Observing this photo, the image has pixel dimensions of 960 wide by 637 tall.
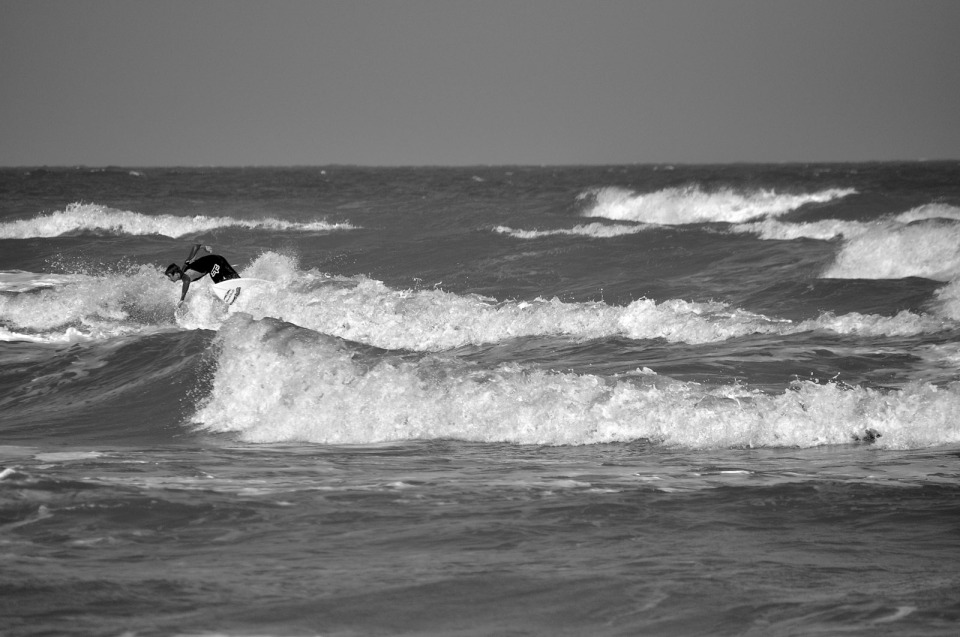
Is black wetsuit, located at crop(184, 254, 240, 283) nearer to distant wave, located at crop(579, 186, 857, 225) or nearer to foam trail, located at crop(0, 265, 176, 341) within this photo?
foam trail, located at crop(0, 265, 176, 341)

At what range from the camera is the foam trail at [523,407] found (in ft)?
36.0

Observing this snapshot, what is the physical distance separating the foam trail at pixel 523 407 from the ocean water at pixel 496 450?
1.4 inches

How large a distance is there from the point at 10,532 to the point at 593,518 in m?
3.94

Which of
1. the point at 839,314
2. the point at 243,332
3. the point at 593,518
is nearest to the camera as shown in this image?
the point at 593,518

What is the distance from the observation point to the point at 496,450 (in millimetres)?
10773

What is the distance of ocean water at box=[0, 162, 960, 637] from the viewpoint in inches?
237

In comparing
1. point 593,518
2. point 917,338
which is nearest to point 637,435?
point 593,518

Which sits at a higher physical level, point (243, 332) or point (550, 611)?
point (243, 332)

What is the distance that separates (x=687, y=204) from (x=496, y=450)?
3983 centimetres

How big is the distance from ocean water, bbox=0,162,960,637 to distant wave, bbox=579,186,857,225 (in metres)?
21.1

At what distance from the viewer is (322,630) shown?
558 centimetres

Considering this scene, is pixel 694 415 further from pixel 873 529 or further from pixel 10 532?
pixel 10 532

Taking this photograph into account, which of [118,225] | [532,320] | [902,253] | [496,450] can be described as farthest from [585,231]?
[496,450]

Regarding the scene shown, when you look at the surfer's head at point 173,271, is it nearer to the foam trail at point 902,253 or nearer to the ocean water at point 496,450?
the ocean water at point 496,450
